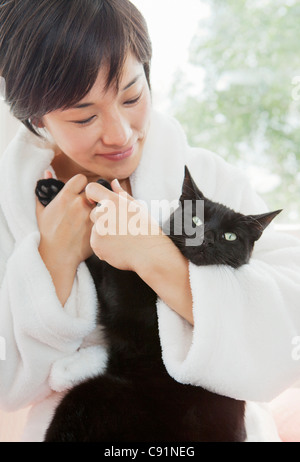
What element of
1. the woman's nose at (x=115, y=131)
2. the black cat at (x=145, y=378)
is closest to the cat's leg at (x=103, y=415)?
the black cat at (x=145, y=378)

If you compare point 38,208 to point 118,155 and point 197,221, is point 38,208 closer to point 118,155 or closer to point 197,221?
point 118,155

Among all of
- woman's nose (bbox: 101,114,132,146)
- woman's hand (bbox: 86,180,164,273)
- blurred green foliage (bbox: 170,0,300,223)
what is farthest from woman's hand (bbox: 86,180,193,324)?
blurred green foliage (bbox: 170,0,300,223)

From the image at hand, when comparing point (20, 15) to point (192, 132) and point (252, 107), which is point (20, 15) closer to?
point (192, 132)

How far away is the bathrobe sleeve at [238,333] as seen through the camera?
0.78m

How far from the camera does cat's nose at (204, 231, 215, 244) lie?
939 mm

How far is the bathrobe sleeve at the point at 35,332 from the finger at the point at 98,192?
16 centimetres

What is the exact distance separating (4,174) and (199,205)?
0.49m

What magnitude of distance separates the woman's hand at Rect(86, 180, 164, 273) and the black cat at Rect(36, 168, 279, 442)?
89mm

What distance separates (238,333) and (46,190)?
22.6 inches

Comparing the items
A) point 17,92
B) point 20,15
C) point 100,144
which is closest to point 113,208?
point 100,144

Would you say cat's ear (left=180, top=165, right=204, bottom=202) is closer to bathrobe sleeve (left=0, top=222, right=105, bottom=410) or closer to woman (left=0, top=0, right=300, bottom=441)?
woman (left=0, top=0, right=300, bottom=441)

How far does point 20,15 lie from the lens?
0.82 m

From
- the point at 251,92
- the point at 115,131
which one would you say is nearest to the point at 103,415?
the point at 115,131

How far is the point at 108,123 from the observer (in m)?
0.87
